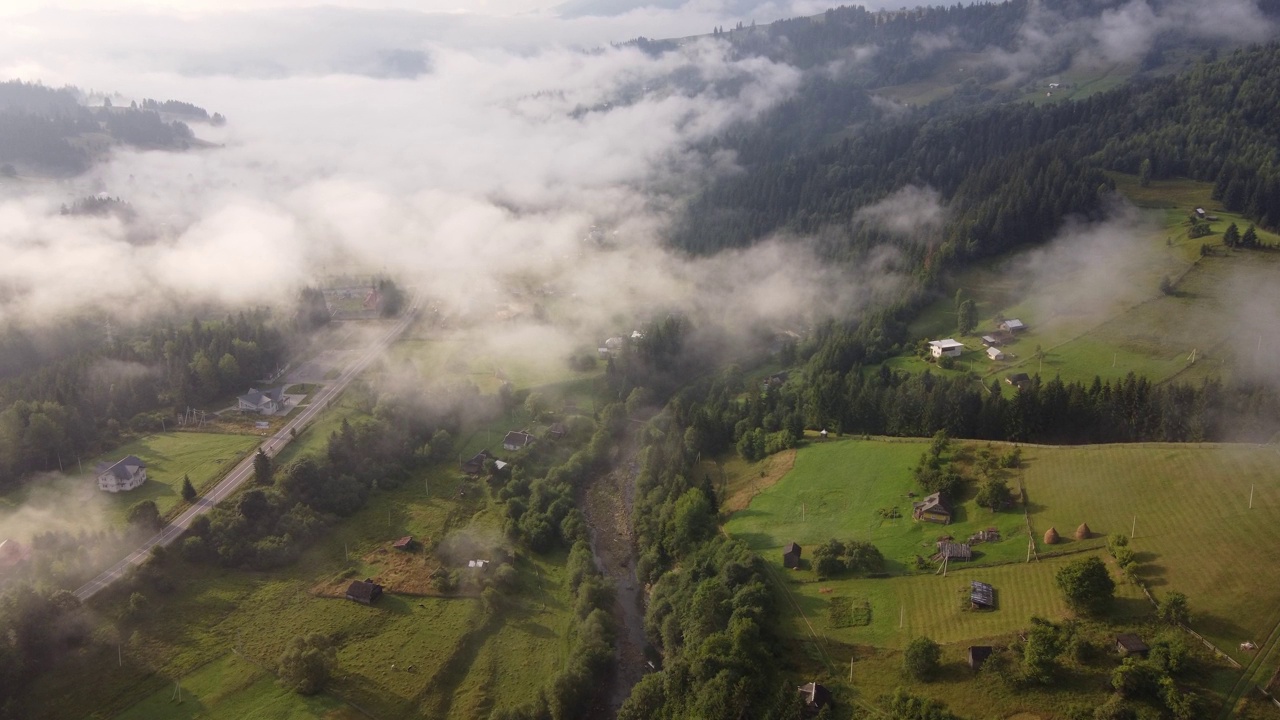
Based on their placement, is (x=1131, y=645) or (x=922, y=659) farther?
(x=922, y=659)

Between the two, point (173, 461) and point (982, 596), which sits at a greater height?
point (982, 596)

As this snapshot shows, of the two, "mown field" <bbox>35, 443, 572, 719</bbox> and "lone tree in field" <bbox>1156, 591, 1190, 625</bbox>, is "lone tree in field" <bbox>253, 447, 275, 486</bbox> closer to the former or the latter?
"mown field" <bbox>35, 443, 572, 719</bbox>

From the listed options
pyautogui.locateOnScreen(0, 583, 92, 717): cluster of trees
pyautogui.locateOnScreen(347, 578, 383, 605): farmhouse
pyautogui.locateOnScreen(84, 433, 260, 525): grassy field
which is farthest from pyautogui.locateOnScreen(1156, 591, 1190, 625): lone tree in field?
pyautogui.locateOnScreen(84, 433, 260, 525): grassy field

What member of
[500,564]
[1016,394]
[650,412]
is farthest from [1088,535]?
[650,412]

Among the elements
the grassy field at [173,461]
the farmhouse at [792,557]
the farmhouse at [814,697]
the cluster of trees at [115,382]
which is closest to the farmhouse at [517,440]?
the grassy field at [173,461]

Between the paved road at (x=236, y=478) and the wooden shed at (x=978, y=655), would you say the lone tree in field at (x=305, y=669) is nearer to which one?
the paved road at (x=236, y=478)

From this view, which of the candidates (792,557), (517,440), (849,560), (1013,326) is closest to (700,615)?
(792,557)

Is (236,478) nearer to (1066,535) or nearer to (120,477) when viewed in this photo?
(120,477)
